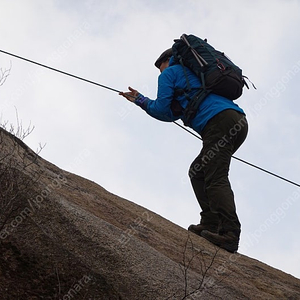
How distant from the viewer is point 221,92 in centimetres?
667

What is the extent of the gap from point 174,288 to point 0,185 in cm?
178

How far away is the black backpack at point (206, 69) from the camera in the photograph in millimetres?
6543

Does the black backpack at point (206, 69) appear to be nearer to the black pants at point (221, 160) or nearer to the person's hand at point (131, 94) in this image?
the black pants at point (221, 160)

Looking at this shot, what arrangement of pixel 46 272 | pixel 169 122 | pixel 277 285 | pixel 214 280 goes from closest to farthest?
pixel 46 272
pixel 214 280
pixel 277 285
pixel 169 122

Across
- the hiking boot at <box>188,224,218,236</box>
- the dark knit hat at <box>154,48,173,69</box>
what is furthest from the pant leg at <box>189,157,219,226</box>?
the dark knit hat at <box>154,48,173,69</box>

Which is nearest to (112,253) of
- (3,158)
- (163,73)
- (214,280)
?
(214,280)

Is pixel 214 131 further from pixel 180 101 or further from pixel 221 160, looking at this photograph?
pixel 180 101

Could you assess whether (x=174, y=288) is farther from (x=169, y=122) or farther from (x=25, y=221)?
(x=169, y=122)

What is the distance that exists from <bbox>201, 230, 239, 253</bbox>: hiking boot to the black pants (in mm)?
63

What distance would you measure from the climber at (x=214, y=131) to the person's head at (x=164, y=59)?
28 centimetres

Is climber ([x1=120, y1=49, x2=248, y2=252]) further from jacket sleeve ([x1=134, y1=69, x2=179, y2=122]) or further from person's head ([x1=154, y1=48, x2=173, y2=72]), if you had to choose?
person's head ([x1=154, y1=48, x2=173, y2=72])

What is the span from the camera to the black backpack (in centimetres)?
654

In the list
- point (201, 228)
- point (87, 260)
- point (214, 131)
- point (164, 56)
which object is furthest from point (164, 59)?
point (87, 260)

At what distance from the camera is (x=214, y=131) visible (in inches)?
261
